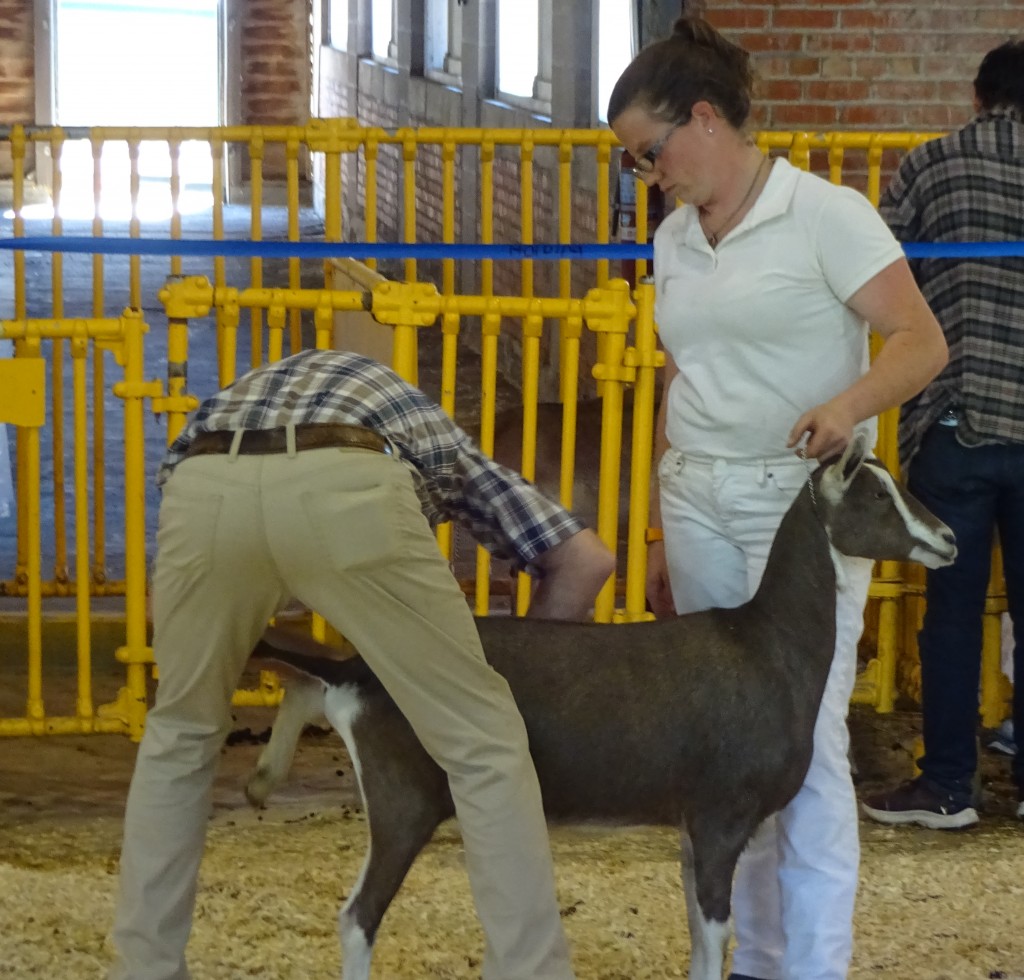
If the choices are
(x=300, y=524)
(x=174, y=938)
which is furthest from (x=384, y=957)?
(x=300, y=524)

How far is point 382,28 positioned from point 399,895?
13.8 meters

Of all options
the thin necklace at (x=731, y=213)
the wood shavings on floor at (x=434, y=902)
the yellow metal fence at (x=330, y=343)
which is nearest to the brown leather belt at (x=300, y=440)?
the thin necklace at (x=731, y=213)

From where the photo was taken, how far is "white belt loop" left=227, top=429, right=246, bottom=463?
285cm

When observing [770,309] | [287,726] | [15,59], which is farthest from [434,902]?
[15,59]

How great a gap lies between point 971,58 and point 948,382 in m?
3.46

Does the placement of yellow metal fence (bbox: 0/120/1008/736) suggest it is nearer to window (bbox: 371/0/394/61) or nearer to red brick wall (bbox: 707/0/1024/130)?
red brick wall (bbox: 707/0/1024/130)

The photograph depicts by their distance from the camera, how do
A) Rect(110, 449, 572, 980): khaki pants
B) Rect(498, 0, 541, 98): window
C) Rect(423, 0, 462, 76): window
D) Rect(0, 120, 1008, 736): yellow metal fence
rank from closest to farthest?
1. Rect(110, 449, 572, 980): khaki pants
2. Rect(0, 120, 1008, 736): yellow metal fence
3. Rect(498, 0, 541, 98): window
4. Rect(423, 0, 462, 76): window

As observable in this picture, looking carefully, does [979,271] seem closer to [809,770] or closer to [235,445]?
[809,770]

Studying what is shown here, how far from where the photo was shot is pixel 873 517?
329 cm

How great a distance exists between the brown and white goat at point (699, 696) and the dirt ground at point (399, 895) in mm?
630

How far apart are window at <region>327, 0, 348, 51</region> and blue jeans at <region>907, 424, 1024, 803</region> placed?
1473cm

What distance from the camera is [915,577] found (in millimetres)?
5297

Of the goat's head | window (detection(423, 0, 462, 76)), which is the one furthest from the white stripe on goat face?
window (detection(423, 0, 462, 76))

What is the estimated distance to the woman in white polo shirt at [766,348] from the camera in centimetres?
309
